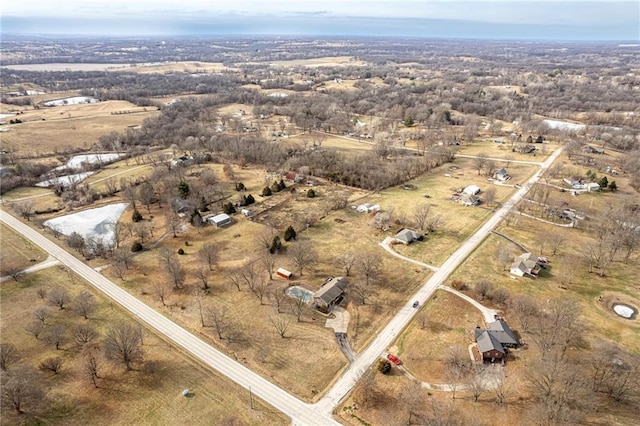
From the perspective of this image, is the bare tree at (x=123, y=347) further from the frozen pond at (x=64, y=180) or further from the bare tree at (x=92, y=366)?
the frozen pond at (x=64, y=180)

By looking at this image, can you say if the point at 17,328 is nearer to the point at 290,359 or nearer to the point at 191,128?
the point at 290,359

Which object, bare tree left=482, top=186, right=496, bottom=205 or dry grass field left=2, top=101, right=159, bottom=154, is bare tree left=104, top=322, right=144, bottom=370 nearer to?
bare tree left=482, top=186, right=496, bottom=205

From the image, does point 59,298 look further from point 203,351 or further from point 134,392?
point 203,351

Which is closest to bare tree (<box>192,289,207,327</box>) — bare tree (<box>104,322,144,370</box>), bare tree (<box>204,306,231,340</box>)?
bare tree (<box>204,306,231,340</box>)

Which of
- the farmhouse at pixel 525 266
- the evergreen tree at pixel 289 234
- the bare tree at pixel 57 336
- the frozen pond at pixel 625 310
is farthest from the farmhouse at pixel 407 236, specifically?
the bare tree at pixel 57 336

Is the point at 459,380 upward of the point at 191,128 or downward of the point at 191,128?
downward

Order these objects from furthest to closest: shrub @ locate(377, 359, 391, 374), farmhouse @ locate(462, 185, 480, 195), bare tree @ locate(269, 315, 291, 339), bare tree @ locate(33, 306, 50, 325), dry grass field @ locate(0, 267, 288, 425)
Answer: farmhouse @ locate(462, 185, 480, 195)
bare tree @ locate(33, 306, 50, 325)
bare tree @ locate(269, 315, 291, 339)
shrub @ locate(377, 359, 391, 374)
dry grass field @ locate(0, 267, 288, 425)

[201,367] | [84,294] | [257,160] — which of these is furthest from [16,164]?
[201,367]
